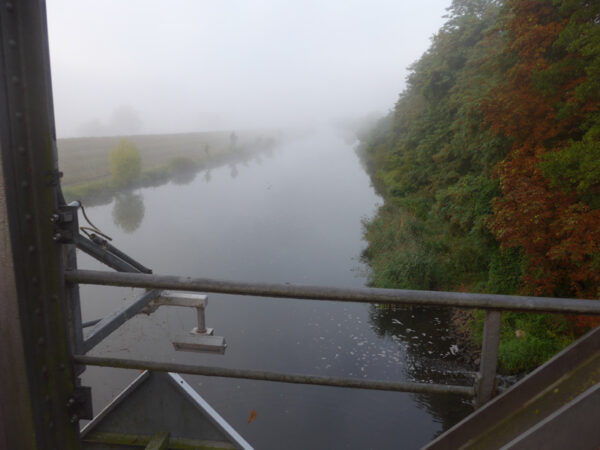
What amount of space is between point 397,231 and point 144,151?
169ft

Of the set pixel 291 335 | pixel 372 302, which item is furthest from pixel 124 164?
pixel 372 302

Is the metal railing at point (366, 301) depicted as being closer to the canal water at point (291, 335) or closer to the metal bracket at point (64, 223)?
the metal bracket at point (64, 223)

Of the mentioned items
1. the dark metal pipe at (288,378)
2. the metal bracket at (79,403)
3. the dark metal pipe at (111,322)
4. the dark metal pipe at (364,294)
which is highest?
the dark metal pipe at (364,294)

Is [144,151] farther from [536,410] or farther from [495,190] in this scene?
[536,410]

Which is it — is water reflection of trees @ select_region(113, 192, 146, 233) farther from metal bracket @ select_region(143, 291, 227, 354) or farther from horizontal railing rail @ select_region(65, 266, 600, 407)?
horizontal railing rail @ select_region(65, 266, 600, 407)

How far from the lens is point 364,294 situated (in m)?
1.75

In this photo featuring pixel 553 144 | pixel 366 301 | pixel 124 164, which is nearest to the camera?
pixel 366 301

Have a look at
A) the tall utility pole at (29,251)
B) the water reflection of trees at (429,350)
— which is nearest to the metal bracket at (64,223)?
the tall utility pole at (29,251)

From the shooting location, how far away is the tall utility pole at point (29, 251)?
1.73 m

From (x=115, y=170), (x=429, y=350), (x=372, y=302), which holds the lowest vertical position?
(x=429, y=350)

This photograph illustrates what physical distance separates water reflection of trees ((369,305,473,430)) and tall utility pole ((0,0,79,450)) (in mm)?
8979

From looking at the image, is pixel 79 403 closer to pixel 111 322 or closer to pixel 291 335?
pixel 111 322

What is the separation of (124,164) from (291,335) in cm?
2766

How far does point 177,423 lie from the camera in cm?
299
